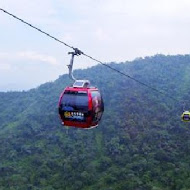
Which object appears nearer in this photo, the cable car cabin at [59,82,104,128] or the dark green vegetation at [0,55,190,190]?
the cable car cabin at [59,82,104,128]

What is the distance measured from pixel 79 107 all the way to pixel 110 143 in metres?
39.7

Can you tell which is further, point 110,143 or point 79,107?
point 110,143

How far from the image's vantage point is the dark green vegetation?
44.5 meters

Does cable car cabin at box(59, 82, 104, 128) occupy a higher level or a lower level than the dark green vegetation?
higher

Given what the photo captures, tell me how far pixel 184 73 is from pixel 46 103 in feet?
111

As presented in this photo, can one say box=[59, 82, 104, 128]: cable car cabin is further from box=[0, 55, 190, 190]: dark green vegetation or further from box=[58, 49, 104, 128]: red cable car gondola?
box=[0, 55, 190, 190]: dark green vegetation

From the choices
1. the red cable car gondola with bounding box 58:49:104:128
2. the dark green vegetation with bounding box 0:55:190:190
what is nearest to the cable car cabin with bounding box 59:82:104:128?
the red cable car gondola with bounding box 58:49:104:128

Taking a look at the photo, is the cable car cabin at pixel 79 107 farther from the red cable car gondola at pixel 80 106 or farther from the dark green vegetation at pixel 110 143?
the dark green vegetation at pixel 110 143

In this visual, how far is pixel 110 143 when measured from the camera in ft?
180

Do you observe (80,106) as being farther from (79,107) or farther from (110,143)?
(110,143)

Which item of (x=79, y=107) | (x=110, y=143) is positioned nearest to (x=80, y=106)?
(x=79, y=107)

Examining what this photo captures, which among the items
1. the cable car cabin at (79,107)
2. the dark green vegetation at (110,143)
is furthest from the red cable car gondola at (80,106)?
the dark green vegetation at (110,143)

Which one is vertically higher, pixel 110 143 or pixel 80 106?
pixel 80 106

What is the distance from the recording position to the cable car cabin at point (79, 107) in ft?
51.8
